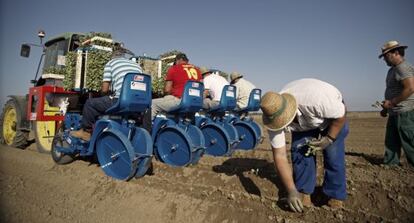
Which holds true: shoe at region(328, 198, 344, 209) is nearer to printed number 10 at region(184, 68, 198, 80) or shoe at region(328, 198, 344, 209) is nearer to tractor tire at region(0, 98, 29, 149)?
printed number 10 at region(184, 68, 198, 80)

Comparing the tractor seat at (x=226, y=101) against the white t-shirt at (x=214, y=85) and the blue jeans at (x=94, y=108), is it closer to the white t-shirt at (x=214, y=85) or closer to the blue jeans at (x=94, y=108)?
the white t-shirt at (x=214, y=85)

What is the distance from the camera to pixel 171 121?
5527 mm

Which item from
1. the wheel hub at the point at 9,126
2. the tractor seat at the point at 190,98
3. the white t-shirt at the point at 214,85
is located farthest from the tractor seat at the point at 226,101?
the wheel hub at the point at 9,126

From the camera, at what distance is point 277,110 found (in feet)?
8.77

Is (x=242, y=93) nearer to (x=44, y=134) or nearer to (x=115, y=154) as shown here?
(x=115, y=154)

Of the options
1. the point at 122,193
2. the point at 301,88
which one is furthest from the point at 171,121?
the point at 301,88

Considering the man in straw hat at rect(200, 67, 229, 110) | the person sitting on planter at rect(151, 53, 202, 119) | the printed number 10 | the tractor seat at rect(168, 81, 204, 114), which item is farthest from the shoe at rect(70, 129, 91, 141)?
the man in straw hat at rect(200, 67, 229, 110)

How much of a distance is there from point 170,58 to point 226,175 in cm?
403

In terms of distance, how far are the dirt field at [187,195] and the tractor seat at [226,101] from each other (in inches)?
66.0

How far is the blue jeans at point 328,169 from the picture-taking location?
3191 millimetres

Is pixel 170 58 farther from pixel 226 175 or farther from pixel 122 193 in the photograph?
pixel 122 193

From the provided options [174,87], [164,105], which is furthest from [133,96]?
[174,87]

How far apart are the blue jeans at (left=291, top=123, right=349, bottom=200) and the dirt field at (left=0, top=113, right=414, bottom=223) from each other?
0.75 ft

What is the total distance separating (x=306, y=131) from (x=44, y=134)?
5728 mm
